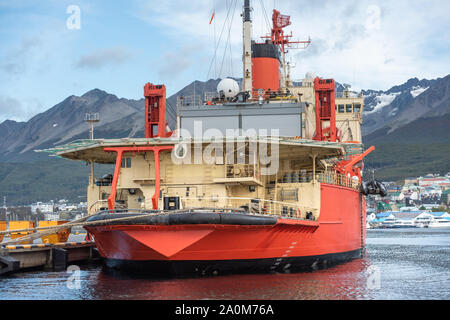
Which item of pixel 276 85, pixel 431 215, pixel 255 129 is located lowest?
pixel 431 215

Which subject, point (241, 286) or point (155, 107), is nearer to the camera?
point (241, 286)

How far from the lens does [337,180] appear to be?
29438mm

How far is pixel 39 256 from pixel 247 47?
586 inches

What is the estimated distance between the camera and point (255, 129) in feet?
91.1

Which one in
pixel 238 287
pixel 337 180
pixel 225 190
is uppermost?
pixel 337 180

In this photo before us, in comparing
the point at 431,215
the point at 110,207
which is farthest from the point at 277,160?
the point at 431,215

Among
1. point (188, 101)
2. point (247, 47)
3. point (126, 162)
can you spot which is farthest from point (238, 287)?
point (247, 47)

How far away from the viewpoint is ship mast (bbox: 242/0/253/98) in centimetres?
3028

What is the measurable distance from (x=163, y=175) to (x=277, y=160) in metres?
5.12
